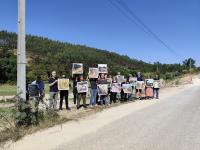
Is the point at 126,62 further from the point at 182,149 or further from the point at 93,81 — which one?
the point at 182,149

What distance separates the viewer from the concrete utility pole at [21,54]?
1408cm

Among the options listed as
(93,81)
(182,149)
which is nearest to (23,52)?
(182,149)

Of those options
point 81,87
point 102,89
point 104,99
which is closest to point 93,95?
point 102,89

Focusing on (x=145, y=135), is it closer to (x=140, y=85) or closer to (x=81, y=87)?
(x=81, y=87)

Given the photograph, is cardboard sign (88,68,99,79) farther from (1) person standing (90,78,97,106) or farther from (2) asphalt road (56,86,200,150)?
(2) asphalt road (56,86,200,150)

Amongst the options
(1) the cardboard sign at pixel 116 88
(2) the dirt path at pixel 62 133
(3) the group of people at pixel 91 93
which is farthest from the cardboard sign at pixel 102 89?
(2) the dirt path at pixel 62 133

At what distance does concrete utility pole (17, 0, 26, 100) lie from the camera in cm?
1408

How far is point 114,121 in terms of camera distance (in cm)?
1563

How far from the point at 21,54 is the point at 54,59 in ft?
329

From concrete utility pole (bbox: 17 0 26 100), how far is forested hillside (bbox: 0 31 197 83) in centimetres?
6635

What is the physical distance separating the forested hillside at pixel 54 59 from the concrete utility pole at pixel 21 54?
6635 cm

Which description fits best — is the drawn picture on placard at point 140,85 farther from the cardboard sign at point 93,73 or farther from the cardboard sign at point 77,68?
the cardboard sign at point 77,68

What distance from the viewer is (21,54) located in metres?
14.2

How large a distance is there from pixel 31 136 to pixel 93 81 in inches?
422
